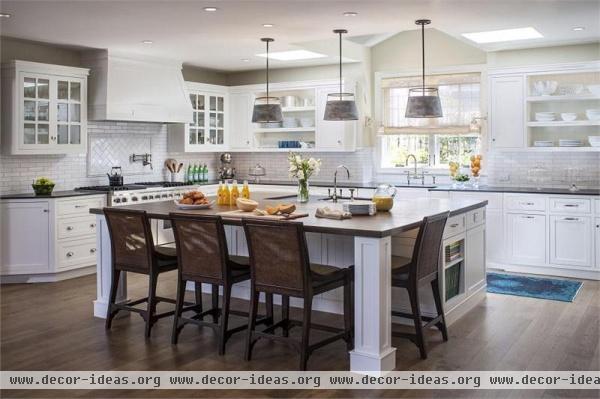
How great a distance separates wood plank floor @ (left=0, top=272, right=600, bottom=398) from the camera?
4.28 metres

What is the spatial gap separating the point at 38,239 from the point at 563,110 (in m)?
6.34

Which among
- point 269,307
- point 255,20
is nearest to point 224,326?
point 269,307

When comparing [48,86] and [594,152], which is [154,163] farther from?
[594,152]

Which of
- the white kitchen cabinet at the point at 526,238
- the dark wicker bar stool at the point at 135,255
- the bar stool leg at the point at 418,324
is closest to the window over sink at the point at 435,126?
the white kitchen cabinet at the point at 526,238

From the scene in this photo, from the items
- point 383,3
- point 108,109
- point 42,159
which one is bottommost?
point 42,159

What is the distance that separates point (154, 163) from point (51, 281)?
103 inches

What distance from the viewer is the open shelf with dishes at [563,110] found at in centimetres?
752

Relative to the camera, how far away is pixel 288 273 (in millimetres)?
4285

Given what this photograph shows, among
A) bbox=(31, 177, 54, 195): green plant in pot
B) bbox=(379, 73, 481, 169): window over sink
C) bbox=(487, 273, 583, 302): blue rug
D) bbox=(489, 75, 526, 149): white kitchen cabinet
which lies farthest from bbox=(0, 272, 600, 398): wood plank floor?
bbox=(379, 73, 481, 169): window over sink

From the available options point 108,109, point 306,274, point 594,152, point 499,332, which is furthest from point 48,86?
point 594,152

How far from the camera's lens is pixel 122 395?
12.6 ft

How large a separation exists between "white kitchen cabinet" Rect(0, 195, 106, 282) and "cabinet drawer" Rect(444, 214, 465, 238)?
431 cm

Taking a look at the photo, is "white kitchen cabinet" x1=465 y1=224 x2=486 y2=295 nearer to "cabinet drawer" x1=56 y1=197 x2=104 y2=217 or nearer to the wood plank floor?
the wood plank floor

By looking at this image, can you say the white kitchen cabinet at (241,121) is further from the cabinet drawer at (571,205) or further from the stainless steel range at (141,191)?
the cabinet drawer at (571,205)
